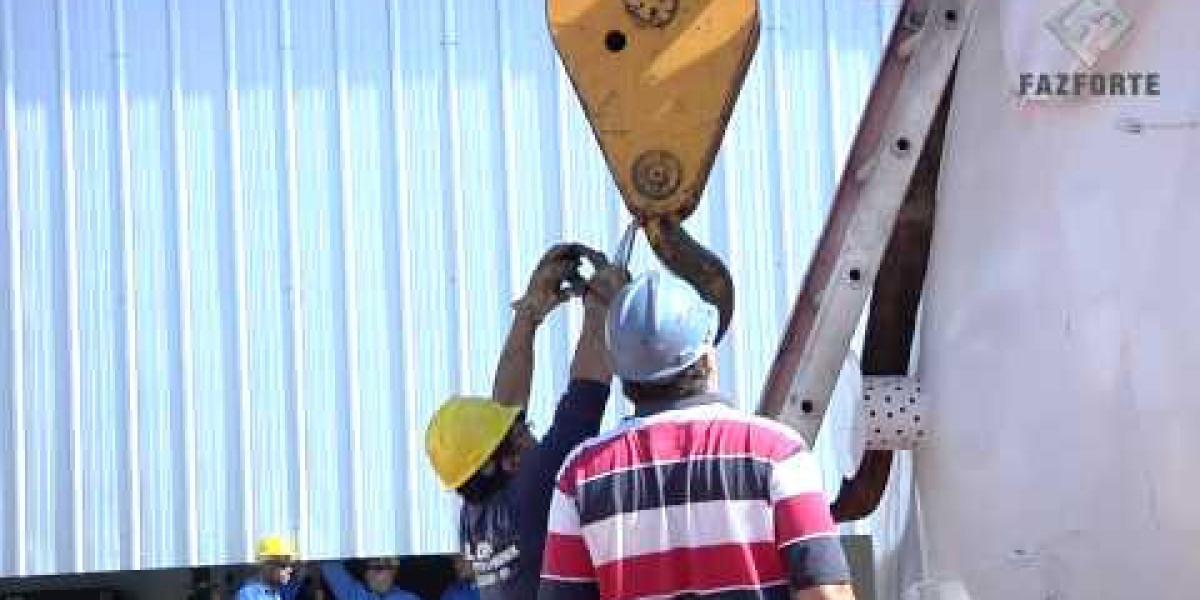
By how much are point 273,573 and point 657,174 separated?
5465 millimetres

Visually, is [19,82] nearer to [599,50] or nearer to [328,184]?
[328,184]

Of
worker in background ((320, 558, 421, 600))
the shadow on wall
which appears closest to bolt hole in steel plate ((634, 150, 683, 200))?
worker in background ((320, 558, 421, 600))

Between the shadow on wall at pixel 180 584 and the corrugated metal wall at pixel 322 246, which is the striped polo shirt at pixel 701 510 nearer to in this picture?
the corrugated metal wall at pixel 322 246

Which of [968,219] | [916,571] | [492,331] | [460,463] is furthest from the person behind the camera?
[492,331]

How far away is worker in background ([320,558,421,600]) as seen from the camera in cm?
943

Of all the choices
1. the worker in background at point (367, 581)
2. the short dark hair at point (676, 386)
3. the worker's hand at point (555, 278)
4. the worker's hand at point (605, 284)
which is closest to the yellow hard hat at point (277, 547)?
the worker in background at point (367, 581)

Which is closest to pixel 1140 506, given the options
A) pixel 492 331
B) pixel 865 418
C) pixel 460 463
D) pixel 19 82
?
pixel 865 418

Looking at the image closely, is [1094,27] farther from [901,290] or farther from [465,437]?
[465,437]

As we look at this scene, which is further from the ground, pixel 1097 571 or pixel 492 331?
pixel 492 331

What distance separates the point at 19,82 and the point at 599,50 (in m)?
5.30

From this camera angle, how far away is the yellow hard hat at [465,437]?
11.8 feet

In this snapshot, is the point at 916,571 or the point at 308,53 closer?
the point at 916,571

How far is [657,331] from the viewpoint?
2.70 m

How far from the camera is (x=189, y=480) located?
833cm
